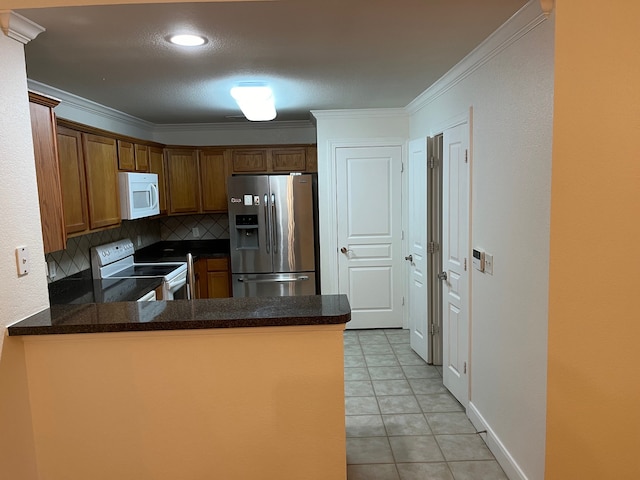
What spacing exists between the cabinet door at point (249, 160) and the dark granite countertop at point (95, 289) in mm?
1872

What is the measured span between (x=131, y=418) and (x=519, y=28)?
2406 millimetres

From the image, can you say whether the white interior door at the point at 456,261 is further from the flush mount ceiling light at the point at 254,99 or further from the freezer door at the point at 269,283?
the freezer door at the point at 269,283

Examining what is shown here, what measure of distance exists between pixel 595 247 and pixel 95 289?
126 inches

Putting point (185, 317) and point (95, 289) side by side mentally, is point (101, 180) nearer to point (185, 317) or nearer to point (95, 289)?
point (95, 289)

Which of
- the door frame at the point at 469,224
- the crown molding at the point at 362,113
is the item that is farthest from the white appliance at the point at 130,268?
the door frame at the point at 469,224

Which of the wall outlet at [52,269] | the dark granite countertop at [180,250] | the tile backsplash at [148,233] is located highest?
the tile backsplash at [148,233]

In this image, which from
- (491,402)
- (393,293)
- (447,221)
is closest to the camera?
(491,402)

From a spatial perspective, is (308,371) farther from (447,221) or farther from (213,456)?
(447,221)

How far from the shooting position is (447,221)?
11.1ft

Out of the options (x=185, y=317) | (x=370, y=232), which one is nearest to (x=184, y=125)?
(x=370, y=232)

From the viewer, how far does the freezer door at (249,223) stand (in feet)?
15.9

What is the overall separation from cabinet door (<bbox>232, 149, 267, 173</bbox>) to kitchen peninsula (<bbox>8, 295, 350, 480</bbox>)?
3.42 meters

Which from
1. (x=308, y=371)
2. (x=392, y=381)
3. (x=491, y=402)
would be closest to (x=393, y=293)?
(x=392, y=381)

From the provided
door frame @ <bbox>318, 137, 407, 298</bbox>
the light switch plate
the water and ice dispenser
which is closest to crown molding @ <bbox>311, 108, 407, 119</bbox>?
door frame @ <bbox>318, 137, 407, 298</bbox>
